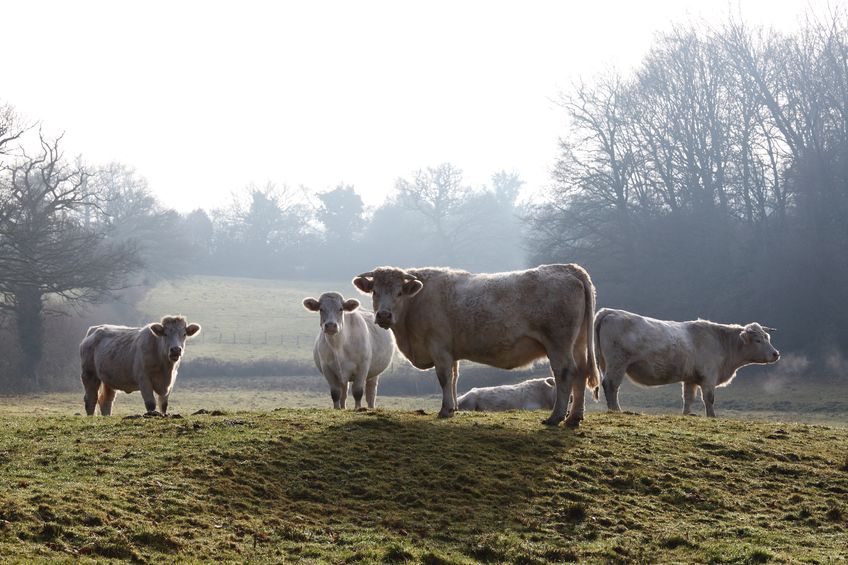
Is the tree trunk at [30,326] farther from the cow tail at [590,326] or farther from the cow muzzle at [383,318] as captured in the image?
the cow tail at [590,326]

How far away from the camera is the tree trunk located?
148ft

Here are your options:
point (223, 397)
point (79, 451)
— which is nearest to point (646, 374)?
point (79, 451)

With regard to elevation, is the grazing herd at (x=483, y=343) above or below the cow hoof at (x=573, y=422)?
above

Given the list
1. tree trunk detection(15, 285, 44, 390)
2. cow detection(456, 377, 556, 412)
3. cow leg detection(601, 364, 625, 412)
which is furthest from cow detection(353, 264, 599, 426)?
tree trunk detection(15, 285, 44, 390)

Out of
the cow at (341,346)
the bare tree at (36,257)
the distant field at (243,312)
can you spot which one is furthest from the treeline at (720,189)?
the cow at (341,346)

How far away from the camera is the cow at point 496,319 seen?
14125 mm

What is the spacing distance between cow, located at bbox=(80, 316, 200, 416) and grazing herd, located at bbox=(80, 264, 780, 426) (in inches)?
1.0

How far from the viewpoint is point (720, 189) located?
56219 mm

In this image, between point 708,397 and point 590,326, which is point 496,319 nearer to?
point 590,326

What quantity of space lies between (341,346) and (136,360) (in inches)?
152

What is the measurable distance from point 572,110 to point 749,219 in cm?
1318

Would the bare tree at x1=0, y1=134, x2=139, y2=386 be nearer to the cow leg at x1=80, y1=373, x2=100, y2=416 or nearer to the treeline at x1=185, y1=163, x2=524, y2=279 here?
the cow leg at x1=80, y1=373, x2=100, y2=416

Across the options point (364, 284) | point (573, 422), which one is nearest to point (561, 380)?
point (573, 422)

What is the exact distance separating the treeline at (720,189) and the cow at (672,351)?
27.0m
